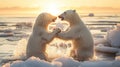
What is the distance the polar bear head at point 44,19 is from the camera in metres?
7.09

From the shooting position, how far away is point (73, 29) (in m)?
7.17

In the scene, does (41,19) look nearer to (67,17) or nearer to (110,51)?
(67,17)

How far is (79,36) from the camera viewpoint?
7234 mm

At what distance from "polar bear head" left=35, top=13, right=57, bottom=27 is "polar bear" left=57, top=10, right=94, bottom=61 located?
22 centimetres

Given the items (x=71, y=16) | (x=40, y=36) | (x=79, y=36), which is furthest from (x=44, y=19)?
(x=79, y=36)

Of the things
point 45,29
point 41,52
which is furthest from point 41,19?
point 41,52

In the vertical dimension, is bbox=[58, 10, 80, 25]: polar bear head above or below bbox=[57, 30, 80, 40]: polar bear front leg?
above

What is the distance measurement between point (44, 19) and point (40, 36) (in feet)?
1.15

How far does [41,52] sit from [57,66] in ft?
7.88

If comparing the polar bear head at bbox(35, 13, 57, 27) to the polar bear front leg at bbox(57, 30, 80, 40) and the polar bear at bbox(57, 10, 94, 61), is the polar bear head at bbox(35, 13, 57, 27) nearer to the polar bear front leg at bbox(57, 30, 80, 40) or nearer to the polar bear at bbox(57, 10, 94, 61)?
the polar bear at bbox(57, 10, 94, 61)

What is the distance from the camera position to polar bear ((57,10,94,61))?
7.22m

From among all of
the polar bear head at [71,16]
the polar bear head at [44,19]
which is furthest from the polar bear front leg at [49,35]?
the polar bear head at [71,16]

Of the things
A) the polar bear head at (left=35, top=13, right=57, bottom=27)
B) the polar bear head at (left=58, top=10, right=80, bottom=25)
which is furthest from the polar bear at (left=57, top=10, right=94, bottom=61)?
the polar bear head at (left=35, top=13, right=57, bottom=27)

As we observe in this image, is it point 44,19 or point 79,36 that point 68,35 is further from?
point 44,19
